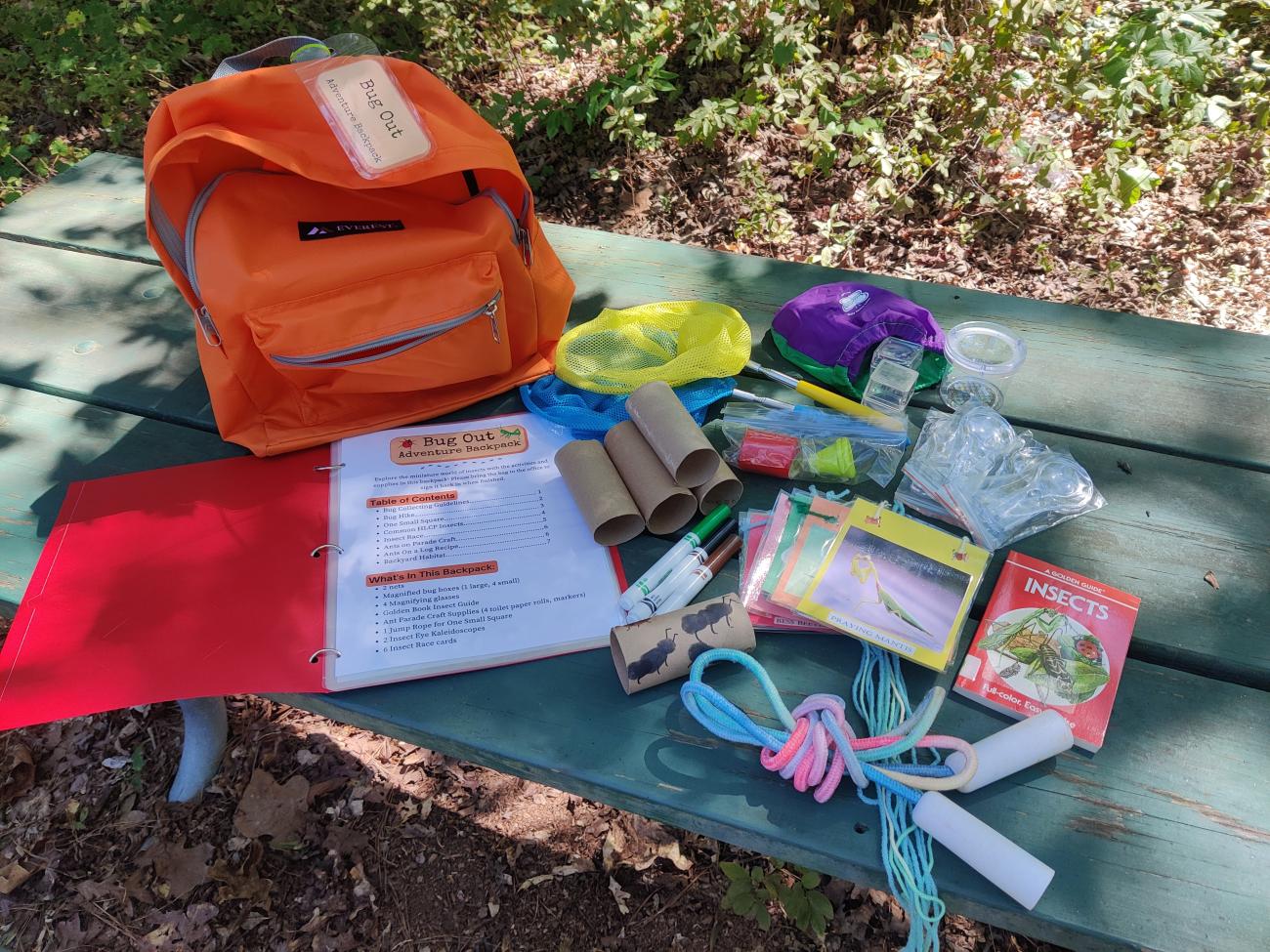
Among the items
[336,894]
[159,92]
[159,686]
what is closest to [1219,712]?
[159,686]

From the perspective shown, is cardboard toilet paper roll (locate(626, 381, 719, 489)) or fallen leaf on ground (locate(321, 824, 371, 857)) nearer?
cardboard toilet paper roll (locate(626, 381, 719, 489))

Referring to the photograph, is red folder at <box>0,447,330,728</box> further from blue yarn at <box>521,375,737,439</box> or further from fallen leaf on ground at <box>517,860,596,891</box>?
fallen leaf on ground at <box>517,860,596,891</box>

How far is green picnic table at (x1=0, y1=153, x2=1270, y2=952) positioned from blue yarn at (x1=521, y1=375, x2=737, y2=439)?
10cm

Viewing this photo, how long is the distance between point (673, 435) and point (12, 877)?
177 cm

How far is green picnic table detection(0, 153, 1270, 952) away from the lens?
106cm

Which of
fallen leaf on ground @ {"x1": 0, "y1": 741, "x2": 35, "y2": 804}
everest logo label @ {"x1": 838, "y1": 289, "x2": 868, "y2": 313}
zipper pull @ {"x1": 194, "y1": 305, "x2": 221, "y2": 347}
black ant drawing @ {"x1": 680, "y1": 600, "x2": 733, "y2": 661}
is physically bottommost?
fallen leaf on ground @ {"x1": 0, "y1": 741, "x2": 35, "y2": 804}

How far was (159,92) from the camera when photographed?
13.3 feet

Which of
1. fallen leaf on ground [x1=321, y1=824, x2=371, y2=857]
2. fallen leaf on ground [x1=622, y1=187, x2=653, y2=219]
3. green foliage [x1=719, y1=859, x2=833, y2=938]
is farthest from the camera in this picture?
fallen leaf on ground [x1=622, y1=187, x2=653, y2=219]

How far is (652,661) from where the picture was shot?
1.21m

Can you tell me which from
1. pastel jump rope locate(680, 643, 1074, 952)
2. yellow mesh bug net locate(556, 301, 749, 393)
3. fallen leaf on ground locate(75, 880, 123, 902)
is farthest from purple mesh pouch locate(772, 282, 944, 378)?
fallen leaf on ground locate(75, 880, 123, 902)

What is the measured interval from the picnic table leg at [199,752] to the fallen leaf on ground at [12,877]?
1.02 ft

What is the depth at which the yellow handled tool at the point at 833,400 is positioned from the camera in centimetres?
150

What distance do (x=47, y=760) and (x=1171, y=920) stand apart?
231cm

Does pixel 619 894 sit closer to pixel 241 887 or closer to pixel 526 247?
pixel 241 887
